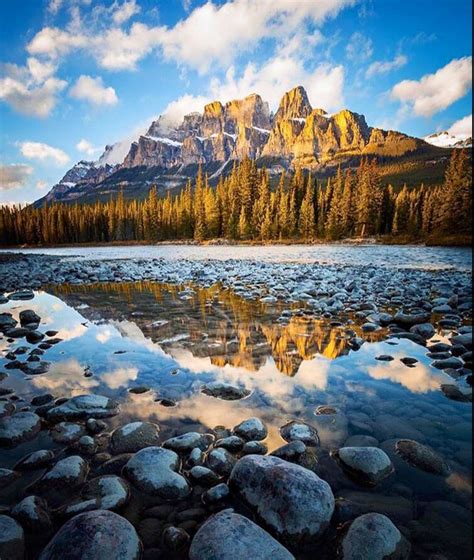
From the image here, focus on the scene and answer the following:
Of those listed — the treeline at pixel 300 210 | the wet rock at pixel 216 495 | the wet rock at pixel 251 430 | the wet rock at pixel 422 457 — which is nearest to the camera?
the wet rock at pixel 216 495

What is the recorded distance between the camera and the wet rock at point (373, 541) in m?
1.78

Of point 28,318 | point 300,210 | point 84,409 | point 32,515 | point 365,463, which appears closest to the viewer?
point 32,515

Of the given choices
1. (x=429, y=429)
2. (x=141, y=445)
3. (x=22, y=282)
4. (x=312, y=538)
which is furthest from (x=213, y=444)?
Answer: (x=22, y=282)

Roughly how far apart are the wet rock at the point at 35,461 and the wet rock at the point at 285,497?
5.05 ft

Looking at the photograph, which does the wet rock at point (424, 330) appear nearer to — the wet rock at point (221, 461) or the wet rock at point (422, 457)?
the wet rock at point (422, 457)

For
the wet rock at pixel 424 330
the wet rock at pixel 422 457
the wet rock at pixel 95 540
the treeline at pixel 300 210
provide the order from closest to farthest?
1. the wet rock at pixel 95 540
2. the wet rock at pixel 422 457
3. the wet rock at pixel 424 330
4. the treeline at pixel 300 210

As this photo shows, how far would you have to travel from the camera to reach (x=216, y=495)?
2273 millimetres

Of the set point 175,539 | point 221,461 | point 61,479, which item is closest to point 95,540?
point 175,539

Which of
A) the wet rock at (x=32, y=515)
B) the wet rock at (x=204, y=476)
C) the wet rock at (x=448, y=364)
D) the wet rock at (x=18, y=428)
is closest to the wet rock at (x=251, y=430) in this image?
the wet rock at (x=204, y=476)

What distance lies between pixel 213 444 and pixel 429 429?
2.07 m

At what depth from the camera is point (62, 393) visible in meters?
3.91

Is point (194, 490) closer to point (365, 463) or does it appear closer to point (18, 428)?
point (365, 463)

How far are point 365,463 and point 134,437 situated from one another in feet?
6.64

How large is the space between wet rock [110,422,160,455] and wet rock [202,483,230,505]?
84cm
